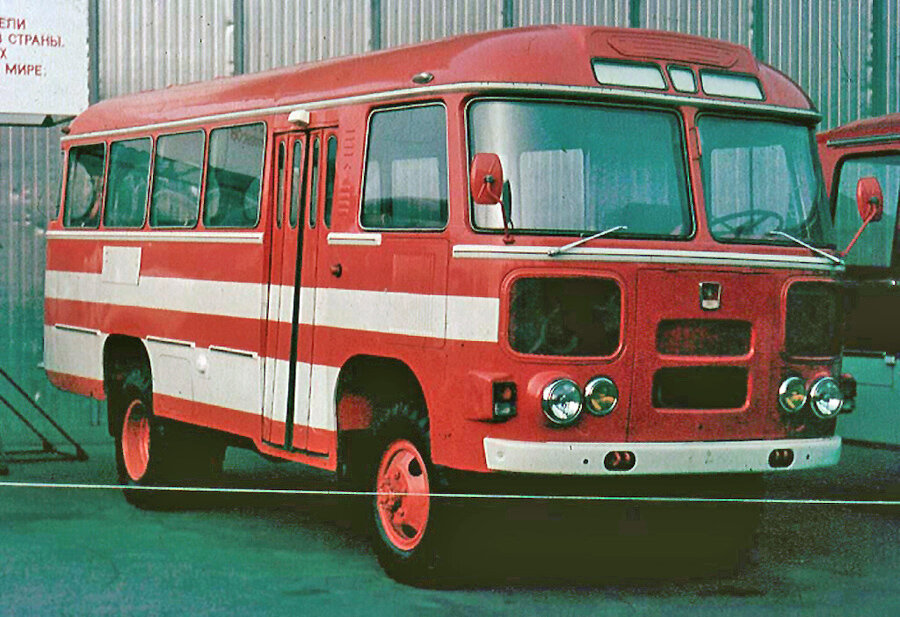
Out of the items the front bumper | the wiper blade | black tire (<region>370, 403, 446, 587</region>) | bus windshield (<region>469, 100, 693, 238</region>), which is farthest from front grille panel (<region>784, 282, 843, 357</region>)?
black tire (<region>370, 403, 446, 587</region>)

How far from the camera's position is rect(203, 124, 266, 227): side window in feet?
34.2

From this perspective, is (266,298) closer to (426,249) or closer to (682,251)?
(426,249)

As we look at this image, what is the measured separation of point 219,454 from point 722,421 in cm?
464

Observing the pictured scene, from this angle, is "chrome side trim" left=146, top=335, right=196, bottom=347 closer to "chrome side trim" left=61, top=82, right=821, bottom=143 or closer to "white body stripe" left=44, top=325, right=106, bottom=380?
"white body stripe" left=44, top=325, right=106, bottom=380

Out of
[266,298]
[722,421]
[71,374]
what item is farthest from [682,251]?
[71,374]

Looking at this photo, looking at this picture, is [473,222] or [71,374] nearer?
[473,222]

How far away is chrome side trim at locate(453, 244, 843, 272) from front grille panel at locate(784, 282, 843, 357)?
0.14m

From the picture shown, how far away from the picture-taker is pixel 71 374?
12.9 m

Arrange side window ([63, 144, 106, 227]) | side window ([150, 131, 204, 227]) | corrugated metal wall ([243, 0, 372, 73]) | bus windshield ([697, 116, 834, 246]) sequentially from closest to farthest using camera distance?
bus windshield ([697, 116, 834, 246]) → side window ([150, 131, 204, 227]) → side window ([63, 144, 106, 227]) → corrugated metal wall ([243, 0, 372, 73])

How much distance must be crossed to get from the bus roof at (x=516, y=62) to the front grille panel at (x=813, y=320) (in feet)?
3.43

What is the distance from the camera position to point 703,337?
8430 mm

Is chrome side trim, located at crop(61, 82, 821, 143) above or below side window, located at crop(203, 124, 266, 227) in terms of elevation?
above

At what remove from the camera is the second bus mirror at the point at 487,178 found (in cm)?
793

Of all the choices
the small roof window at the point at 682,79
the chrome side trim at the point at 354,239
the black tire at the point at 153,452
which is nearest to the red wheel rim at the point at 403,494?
the chrome side trim at the point at 354,239
